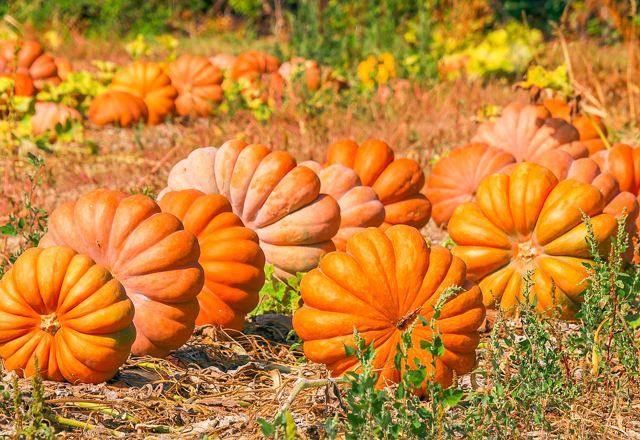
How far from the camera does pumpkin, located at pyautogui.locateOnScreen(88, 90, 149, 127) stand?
840 centimetres

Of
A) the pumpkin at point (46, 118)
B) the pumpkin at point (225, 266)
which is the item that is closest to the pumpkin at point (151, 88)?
the pumpkin at point (46, 118)

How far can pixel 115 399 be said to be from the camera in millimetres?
3451

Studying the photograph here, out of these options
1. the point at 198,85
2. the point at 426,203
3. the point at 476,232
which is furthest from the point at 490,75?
the point at 476,232

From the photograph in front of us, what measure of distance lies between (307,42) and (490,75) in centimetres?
196

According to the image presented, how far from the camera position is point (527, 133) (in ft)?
20.8

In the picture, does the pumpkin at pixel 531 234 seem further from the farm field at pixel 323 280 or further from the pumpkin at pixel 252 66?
the pumpkin at pixel 252 66

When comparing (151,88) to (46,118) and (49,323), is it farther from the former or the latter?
(49,323)

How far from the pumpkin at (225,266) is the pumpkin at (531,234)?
1018mm

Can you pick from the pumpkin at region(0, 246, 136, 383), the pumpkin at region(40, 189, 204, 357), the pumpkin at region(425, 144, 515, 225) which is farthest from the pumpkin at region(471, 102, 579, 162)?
the pumpkin at region(0, 246, 136, 383)

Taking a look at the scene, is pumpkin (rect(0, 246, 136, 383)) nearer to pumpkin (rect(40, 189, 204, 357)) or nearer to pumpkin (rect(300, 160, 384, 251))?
pumpkin (rect(40, 189, 204, 357))

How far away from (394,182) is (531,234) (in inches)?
46.8

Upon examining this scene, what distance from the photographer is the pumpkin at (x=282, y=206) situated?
479cm

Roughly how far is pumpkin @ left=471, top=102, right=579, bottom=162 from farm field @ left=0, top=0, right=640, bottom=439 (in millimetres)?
14

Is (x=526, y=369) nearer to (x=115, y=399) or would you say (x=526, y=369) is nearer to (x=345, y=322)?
(x=345, y=322)
